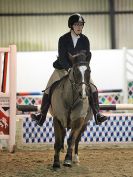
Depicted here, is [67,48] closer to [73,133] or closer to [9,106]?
[73,133]

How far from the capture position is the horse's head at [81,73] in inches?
200

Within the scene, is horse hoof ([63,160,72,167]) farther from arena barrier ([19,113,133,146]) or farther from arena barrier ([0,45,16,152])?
arena barrier ([19,113,133,146])

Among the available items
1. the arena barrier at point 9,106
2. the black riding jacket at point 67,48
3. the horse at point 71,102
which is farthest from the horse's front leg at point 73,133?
the arena barrier at point 9,106

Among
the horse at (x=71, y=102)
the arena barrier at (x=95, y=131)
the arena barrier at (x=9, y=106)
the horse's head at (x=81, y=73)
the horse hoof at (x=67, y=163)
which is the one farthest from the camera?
the arena barrier at (x=95, y=131)

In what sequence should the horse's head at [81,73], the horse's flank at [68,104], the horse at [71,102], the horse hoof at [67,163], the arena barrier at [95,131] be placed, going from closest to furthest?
1. the horse's head at [81,73]
2. the horse at [71,102]
3. the horse's flank at [68,104]
4. the horse hoof at [67,163]
5. the arena barrier at [95,131]

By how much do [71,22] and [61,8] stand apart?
40.1ft

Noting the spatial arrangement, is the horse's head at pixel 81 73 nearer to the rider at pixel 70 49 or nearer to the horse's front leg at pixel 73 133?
the rider at pixel 70 49

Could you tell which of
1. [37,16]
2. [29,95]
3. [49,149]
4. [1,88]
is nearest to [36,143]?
[49,149]

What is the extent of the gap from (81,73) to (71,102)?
1.46 feet

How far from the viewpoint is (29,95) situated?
12.7 m

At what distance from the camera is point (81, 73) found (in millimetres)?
5152

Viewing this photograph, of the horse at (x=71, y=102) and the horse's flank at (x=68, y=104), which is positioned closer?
the horse at (x=71, y=102)

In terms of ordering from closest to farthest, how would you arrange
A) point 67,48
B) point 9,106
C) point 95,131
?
1. point 67,48
2. point 9,106
3. point 95,131

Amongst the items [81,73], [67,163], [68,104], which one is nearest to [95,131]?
[67,163]
